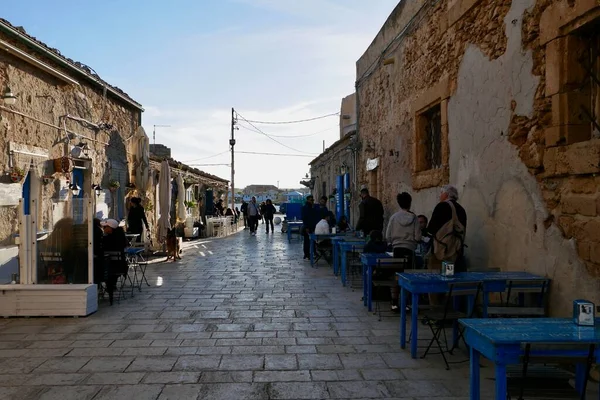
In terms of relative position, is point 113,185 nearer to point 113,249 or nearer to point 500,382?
point 113,249

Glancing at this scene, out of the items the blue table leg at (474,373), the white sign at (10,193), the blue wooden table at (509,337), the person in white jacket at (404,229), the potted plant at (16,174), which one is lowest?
the blue table leg at (474,373)

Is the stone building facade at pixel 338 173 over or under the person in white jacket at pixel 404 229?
over

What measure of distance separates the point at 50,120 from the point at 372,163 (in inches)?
276

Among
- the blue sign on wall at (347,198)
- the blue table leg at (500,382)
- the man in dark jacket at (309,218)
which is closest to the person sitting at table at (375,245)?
the blue table leg at (500,382)

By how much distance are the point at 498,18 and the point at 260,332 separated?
14.6 feet

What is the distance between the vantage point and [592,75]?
4.44 m

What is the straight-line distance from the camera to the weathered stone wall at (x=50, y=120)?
7.84m

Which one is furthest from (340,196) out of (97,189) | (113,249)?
(113,249)

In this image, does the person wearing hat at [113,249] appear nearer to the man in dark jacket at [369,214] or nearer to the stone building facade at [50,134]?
the stone building facade at [50,134]

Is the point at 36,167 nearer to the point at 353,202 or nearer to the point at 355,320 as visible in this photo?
the point at 355,320

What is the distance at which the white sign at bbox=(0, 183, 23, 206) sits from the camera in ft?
24.8

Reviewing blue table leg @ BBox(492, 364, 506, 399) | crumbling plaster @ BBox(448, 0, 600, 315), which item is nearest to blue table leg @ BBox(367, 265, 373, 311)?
crumbling plaster @ BBox(448, 0, 600, 315)

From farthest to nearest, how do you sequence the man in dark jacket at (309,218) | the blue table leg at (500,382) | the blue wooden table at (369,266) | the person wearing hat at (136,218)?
the man in dark jacket at (309,218) → the person wearing hat at (136,218) → the blue wooden table at (369,266) → the blue table leg at (500,382)

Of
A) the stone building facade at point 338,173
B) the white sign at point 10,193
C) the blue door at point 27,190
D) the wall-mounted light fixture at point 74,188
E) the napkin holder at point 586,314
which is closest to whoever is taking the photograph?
the napkin holder at point 586,314
